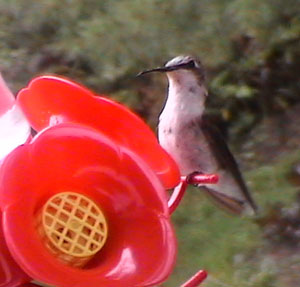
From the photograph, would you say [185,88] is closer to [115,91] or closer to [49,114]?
[49,114]

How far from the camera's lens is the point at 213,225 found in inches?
218

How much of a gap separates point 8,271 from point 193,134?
154 centimetres

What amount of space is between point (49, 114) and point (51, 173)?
17cm

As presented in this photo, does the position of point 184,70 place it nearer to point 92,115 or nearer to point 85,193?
point 92,115

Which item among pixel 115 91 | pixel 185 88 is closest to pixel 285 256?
pixel 115 91

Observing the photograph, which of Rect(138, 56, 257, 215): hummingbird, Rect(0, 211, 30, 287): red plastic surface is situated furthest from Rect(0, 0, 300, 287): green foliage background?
Rect(0, 211, 30, 287): red plastic surface

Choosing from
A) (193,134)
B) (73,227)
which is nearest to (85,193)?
(73,227)

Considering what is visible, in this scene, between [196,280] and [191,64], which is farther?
[191,64]

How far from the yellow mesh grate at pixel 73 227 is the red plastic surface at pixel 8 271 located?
7 cm

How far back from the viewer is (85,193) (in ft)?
6.20

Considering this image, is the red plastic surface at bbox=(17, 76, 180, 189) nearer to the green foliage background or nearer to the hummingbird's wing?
the hummingbird's wing

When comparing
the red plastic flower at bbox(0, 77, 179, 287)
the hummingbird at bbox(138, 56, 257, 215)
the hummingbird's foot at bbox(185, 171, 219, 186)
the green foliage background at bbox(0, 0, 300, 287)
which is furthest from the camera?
the green foliage background at bbox(0, 0, 300, 287)

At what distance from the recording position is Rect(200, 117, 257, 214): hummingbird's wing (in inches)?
130

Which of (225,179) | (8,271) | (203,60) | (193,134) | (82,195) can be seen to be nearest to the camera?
(8,271)
